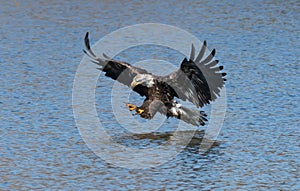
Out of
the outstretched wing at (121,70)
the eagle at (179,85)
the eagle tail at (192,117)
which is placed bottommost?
the eagle tail at (192,117)

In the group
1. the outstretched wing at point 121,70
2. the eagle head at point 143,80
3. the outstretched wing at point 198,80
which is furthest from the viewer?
the outstretched wing at point 121,70

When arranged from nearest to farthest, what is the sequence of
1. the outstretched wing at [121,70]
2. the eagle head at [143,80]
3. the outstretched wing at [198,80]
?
the outstretched wing at [198,80] → the eagle head at [143,80] → the outstretched wing at [121,70]

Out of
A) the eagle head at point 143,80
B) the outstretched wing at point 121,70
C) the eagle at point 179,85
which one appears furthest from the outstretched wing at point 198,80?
the outstretched wing at point 121,70

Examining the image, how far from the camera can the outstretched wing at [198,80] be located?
1158 cm

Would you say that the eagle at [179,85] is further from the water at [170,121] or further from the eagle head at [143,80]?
the water at [170,121]

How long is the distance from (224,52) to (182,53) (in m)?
0.92

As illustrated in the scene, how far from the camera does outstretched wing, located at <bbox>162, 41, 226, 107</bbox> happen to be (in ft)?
38.0

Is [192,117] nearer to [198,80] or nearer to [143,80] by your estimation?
[198,80]

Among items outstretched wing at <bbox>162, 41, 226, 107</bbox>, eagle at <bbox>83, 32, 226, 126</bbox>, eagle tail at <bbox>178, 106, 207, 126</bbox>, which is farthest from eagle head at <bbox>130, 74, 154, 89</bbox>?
eagle tail at <bbox>178, 106, 207, 126</bbox>

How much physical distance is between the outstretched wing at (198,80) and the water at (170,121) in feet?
2.25

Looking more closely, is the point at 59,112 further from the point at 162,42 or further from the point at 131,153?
the point at 162,42

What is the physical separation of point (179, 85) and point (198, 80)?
0.30 metres

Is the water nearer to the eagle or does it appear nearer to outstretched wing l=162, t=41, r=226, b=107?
the eagle

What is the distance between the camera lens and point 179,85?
468 inches
